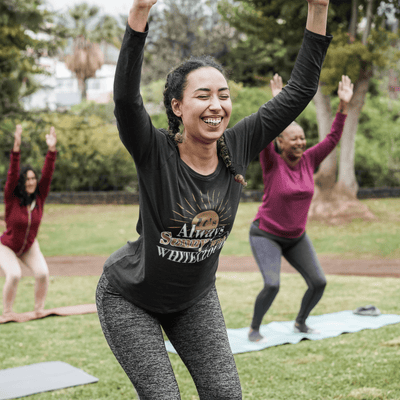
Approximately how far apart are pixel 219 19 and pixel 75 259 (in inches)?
694

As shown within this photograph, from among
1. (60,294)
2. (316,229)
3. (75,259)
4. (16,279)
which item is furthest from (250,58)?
(16,279)

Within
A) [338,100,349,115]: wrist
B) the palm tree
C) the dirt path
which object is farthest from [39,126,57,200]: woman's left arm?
the palm tree

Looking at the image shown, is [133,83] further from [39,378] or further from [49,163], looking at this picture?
[49,163]

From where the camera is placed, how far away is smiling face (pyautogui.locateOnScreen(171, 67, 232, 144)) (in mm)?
2330

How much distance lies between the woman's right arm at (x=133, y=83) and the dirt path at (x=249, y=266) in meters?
9.10

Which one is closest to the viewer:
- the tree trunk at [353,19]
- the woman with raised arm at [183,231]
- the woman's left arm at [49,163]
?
the woman with raised arm at [183,231]

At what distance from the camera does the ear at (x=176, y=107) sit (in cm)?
245

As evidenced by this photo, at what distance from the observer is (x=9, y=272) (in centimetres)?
658

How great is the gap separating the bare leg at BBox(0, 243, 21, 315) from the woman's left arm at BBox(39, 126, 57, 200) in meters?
0.83

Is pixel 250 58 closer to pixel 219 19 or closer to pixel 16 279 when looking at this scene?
pixel 219 19

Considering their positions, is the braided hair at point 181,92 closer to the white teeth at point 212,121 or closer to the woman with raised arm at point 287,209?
the white teeth at point 212,121

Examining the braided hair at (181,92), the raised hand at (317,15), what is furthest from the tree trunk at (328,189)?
the braided hair at (181,92)

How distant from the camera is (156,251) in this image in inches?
92.5

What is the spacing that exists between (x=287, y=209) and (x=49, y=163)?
301 cm
